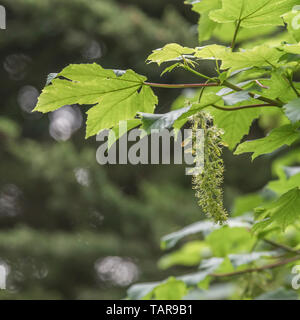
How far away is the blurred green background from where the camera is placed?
5.25 meters

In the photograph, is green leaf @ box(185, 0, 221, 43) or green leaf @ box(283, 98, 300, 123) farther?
green leaf @ box(185, 0, 221, 43)

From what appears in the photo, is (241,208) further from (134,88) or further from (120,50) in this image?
(120,50)

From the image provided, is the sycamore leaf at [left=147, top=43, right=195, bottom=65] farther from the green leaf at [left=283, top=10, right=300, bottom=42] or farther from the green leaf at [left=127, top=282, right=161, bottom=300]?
the green leaf at [left=127, top=282, right=161, bottom=300]

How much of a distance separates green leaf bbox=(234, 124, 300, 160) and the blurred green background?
4261 mm

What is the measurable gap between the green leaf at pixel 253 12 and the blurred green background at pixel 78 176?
426 cm

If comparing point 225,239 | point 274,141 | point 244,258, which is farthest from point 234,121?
point 225,239

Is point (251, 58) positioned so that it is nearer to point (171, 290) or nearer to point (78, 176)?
point (171, 290)

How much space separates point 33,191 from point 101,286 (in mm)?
Answer: 1642

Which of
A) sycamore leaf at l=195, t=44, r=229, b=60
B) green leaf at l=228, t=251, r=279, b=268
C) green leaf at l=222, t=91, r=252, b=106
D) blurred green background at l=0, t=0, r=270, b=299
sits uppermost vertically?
blurred green background at l=0, t=0, r=270, b=299

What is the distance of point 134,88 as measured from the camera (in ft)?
2.71

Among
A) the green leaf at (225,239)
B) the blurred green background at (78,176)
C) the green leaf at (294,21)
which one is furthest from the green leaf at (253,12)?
the blurred green background at (78,176)

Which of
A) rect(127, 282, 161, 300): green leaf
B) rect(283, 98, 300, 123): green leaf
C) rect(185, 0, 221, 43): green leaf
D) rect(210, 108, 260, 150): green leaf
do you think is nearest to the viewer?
rect(283, 98, 300, 123): green leaf

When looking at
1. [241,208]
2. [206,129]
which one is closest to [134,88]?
[206,129]

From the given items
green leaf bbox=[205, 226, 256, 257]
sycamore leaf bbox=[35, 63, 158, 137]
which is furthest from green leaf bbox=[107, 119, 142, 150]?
green leaf bbox=[205, 226, 256, 257]
